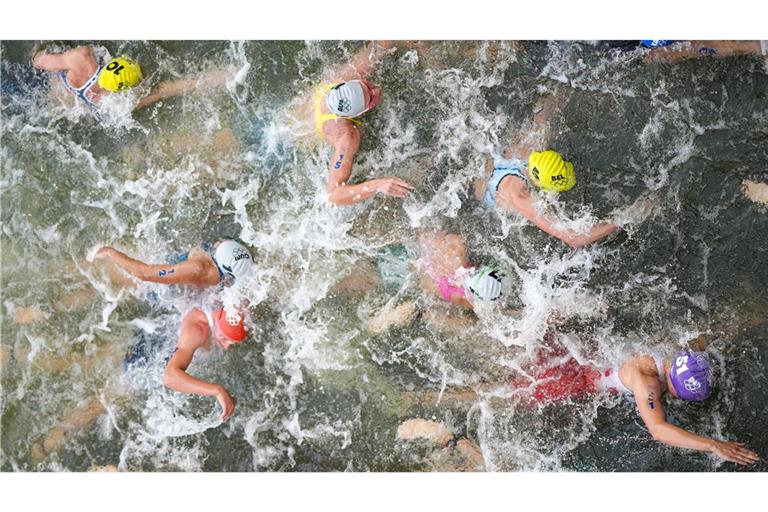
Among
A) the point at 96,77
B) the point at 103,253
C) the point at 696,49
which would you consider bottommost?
the point at 103,253

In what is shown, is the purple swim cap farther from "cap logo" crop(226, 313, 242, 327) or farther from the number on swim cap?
the number on swim cap

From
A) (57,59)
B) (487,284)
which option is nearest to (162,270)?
(57,59)

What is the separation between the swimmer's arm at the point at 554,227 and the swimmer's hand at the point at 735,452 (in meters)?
1.90

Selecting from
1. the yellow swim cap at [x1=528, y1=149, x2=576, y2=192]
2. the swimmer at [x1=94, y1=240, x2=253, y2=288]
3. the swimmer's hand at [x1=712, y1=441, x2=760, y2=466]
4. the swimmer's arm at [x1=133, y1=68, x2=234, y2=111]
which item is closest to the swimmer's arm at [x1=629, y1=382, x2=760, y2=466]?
the swimmer's hand at [x1=712, y1=441, x2=760, y2=466]

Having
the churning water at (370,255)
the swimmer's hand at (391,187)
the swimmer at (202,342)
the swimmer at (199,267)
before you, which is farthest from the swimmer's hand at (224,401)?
the swimmer's hand at (391,187)

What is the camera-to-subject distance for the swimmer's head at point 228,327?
5879 millimetres

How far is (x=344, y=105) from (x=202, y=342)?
2.36 metres

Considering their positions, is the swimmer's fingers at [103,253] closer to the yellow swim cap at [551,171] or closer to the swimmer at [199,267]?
the swimmer at [199,267]

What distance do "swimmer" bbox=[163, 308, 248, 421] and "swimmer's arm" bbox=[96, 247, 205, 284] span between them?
0.33 m

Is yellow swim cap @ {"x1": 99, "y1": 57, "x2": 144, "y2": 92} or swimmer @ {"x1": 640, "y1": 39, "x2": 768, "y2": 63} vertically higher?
swimmer @ {"x1": 640, "y1": 39, "x2": 768, "y2": 63}

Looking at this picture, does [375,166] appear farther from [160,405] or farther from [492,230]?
[160,405]

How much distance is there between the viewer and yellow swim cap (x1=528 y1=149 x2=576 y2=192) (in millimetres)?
5512

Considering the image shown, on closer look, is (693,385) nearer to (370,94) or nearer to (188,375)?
(370,94)

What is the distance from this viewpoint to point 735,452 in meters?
5.55
